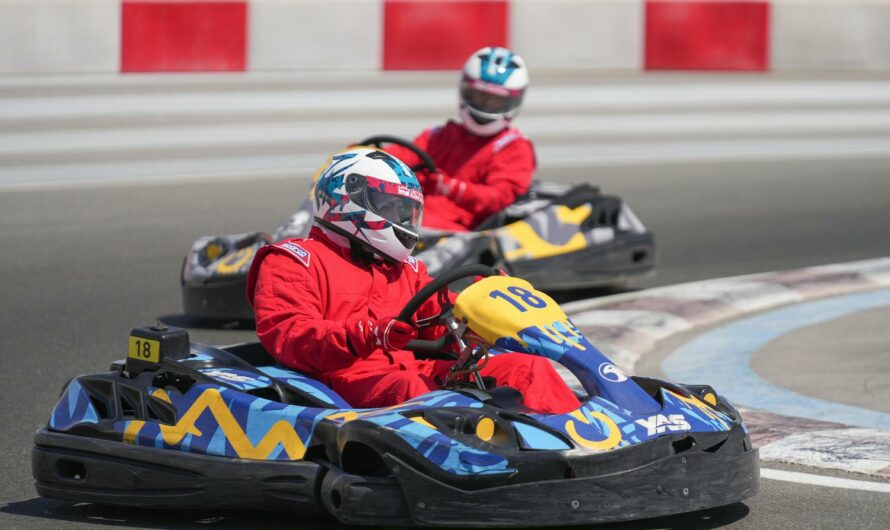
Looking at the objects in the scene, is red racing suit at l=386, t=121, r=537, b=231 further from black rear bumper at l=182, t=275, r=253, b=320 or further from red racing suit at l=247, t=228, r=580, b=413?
red racing suit at l=247, t=228, r=580, b=413

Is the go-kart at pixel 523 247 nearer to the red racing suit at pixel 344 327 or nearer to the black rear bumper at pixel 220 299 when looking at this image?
the black rear bumper at pixel 220 299

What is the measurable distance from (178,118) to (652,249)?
3.50 meters

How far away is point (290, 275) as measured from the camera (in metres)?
4.73

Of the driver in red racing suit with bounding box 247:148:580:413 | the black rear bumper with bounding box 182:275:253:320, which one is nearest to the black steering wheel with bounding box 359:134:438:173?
the black rear bumper with bounding box 182:275:253:320

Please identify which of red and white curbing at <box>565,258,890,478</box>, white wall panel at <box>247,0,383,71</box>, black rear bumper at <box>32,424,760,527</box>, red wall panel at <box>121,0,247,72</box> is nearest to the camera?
black rear bumper at <box>32,424,760,527</box>

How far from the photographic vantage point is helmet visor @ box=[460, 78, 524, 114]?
8547mm

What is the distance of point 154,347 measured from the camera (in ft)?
15.2

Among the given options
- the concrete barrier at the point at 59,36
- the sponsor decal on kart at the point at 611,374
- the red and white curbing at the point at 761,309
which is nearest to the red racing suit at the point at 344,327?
the sponsor decal on kart at the point at 611,374

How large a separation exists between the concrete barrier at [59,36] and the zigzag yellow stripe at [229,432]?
594 cm

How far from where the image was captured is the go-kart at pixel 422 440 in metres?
3.99

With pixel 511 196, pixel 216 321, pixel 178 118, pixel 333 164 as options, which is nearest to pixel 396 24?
pixel 178 118

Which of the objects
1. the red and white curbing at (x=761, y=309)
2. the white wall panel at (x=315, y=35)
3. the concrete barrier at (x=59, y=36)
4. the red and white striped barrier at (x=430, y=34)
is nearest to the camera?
the red and white curbing at (x=761, y=309)

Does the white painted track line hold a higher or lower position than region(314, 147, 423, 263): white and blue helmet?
lower

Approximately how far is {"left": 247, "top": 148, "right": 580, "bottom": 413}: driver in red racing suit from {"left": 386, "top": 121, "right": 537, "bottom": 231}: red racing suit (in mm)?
3079
